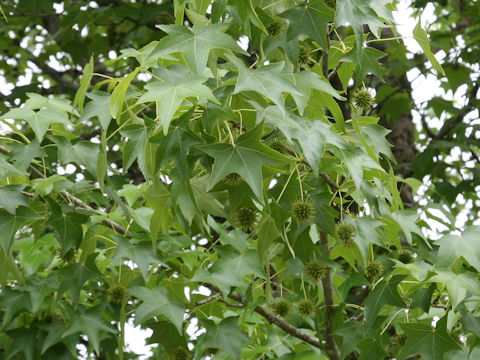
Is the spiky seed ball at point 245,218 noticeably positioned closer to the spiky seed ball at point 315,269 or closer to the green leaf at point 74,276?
the spiky seed ball at point 315,269

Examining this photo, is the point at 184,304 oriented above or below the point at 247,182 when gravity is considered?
below

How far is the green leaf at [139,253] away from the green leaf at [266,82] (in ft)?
3.14

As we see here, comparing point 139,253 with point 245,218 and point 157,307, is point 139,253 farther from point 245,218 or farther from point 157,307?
point 245,218

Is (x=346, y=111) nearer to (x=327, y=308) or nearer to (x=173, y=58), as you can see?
(x=327, y=308)

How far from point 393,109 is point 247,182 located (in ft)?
12.0

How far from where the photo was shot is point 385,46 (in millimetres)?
6133

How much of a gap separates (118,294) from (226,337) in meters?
0.58

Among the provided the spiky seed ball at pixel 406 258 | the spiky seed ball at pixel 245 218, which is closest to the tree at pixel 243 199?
the spiky seed ball at pixel 245 218

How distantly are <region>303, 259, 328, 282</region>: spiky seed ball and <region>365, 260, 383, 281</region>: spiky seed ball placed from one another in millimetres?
261

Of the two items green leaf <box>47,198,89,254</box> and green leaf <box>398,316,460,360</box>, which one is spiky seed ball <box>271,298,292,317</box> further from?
green leaf <box>47,198,89,254</box>

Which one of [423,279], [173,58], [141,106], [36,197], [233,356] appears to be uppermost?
[173,58]

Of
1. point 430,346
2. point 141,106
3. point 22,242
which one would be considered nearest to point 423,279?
point 430,346

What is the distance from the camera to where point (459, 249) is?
9.08 feet

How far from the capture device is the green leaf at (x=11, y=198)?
8.98ft
